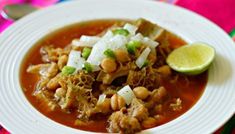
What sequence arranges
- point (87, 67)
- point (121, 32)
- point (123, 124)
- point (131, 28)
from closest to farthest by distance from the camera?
point (123, 124) < point (87, 67) < point (121, 32) < point (131, 28)

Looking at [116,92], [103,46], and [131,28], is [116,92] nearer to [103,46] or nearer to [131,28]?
[103,46]

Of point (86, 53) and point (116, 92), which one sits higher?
point (86, 53)

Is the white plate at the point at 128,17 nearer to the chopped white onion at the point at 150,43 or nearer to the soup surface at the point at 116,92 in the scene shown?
the soup surface at the point at 116,92

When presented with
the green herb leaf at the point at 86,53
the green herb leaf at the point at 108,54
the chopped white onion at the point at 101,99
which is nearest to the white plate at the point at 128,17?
the chopped white onion at the point at 101,99

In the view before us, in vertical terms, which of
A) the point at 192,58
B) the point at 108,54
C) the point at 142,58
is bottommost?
the point at 192,58

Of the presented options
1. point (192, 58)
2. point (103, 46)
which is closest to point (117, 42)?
point (103, 46)

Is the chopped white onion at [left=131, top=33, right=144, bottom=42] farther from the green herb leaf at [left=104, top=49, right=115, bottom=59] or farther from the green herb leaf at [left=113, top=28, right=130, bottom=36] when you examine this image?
the green herb leaf at [left=104, top=49, right=115, bottom=59]

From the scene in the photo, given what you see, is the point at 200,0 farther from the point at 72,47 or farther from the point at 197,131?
the point at 197,131

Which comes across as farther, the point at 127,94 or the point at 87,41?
the point at 87,41
